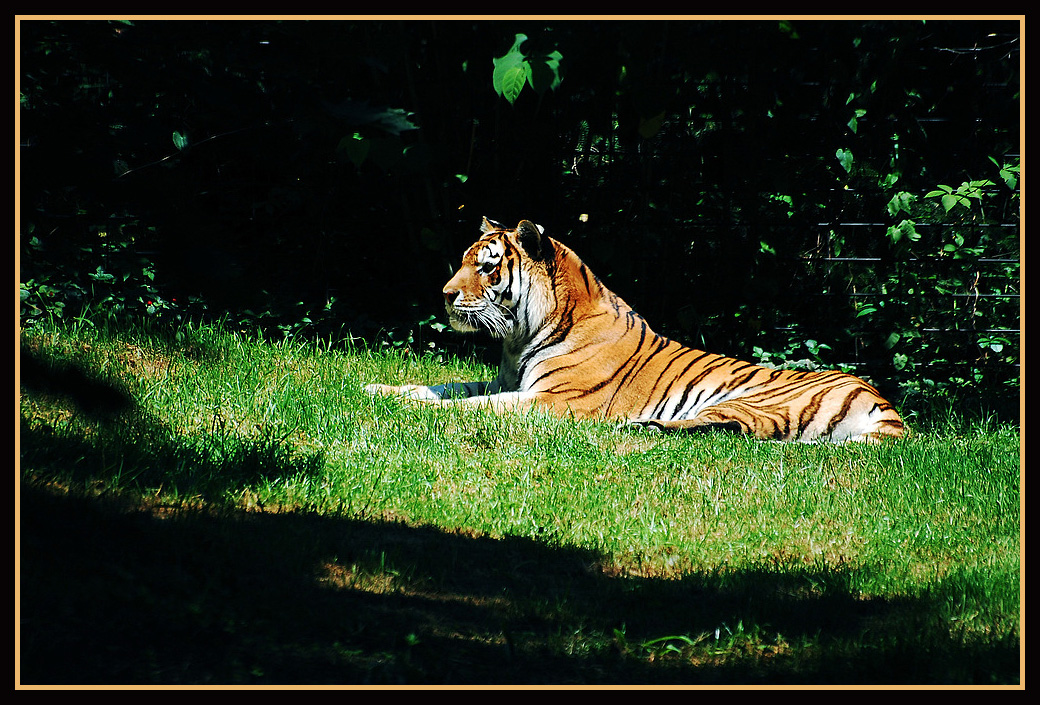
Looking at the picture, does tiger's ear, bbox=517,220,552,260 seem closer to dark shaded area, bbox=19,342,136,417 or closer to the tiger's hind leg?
the tiger's hind leg

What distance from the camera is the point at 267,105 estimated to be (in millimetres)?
1800

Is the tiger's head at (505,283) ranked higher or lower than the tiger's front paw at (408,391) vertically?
higher

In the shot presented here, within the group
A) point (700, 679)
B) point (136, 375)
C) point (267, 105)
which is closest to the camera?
point (267, 105)

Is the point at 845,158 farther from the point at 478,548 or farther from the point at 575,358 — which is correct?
the point at 478,548

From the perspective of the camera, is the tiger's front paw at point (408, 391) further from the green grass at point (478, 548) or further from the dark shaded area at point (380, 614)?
the dark shaded area at point (380, 614)

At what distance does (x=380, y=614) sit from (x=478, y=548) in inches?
29.4

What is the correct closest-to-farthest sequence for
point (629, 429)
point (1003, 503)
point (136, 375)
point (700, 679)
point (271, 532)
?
point (700, 679), point (271, 532), point (1003, 503), point (629, 429), point (136, 375)

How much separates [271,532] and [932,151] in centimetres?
640

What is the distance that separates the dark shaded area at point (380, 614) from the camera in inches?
101

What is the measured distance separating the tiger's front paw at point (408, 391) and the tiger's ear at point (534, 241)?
104cm

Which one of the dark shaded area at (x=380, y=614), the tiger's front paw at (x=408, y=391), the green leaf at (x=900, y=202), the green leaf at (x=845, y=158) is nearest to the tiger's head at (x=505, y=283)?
the tiger's front paw at (x=408, y=391)

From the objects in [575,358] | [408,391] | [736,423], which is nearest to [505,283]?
[575,358]

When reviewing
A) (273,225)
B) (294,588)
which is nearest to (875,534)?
(294,588)

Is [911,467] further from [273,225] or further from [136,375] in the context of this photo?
[273,225]
